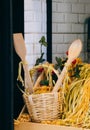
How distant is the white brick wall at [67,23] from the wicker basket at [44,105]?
1.79ft

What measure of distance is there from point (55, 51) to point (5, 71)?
0.74 meters

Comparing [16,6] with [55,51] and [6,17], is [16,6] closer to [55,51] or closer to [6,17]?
[6,17]

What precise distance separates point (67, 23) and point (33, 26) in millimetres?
427

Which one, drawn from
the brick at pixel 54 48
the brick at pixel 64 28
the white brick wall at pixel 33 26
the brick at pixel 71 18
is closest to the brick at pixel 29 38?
the white brick wall at pixel 33 26

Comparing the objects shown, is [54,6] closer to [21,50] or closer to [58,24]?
[58,24]

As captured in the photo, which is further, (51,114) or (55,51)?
(55,51)

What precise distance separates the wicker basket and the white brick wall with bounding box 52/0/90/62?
545 mm

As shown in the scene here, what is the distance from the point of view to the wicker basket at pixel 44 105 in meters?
1.61

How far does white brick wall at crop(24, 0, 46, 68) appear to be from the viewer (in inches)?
75.9

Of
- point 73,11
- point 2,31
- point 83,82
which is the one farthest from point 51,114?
point 73,11

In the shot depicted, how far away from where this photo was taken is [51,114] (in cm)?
164

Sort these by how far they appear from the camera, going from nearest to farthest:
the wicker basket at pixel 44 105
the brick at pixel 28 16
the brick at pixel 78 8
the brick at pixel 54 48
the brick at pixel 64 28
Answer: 1. the wicker basket at pixel 44 105
2. the brick at pixel 28 16
3. the brick at pixel 54 48
4. the brick at pixel 64 28
5. the brick at pixel 78 8

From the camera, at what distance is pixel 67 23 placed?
236cm

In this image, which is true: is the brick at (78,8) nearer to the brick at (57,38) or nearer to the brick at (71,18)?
the brick at (71,18)
